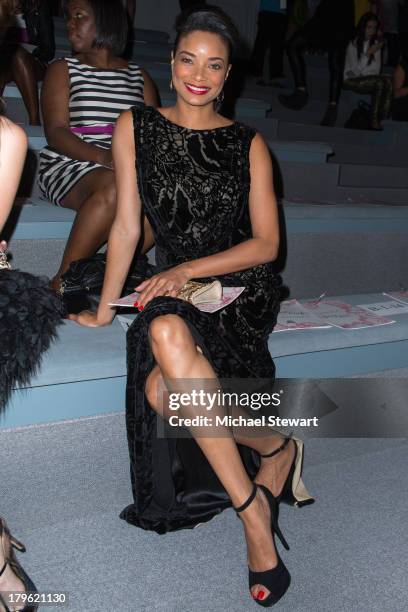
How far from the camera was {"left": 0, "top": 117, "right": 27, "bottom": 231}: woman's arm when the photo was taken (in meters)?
1.46

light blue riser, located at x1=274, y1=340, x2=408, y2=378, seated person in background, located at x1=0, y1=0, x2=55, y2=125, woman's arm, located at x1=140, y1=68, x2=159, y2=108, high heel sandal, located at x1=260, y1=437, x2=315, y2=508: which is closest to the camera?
high heel sandal, located at x1=260, y1=437, x2=315, y2=508

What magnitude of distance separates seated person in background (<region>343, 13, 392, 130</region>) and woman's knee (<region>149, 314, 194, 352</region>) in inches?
175

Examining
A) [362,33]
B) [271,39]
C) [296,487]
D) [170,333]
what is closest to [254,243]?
[170,333]

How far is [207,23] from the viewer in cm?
179

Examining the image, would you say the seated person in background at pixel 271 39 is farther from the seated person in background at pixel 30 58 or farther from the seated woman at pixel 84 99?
the seated woman at pixel 84 99

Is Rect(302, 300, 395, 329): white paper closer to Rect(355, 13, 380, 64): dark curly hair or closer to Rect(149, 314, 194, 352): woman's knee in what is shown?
Rect(149, 314, 194, 352): woman's knee

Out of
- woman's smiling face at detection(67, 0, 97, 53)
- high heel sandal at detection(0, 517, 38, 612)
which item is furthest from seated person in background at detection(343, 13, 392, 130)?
high heel sandal at detection(0, 517, 38, 612)

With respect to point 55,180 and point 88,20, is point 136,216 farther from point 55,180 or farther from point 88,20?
point 88,20

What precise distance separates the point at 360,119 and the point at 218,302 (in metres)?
4.31

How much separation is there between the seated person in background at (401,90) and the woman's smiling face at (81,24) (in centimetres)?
342

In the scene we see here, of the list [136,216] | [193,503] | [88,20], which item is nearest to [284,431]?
[193,503]

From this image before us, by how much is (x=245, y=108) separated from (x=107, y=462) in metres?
3.42

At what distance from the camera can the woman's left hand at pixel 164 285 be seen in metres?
1.68

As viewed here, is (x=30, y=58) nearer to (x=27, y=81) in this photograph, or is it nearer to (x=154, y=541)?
(x=27, y=81)
